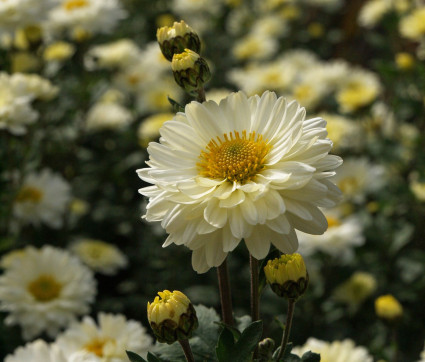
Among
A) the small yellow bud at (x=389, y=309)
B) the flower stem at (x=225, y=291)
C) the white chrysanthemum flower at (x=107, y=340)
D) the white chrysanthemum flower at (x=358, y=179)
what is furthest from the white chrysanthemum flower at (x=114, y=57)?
the flower stem at (x=225, y=291)

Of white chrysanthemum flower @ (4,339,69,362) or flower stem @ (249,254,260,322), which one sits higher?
white chrysanthemum flower @ (4,339,69,362)

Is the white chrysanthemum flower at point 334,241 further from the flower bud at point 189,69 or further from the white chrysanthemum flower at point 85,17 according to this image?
the white chrysanthemum flower at point 85,17

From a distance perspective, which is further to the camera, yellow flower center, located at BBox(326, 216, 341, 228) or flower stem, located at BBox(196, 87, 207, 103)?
yellow flower center, located at BBox(326, 216, 341, 228)

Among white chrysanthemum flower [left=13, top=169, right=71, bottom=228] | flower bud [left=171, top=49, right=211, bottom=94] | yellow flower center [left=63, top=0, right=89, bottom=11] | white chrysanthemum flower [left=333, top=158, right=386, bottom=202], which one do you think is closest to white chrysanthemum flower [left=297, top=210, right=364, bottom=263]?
white chrysanthemum flower [left=333, top=158, right=386, bottom=202]

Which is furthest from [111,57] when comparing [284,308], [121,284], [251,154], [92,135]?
[251,154]

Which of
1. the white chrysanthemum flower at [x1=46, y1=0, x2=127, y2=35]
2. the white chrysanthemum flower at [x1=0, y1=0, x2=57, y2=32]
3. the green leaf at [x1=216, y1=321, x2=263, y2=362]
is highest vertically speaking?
the white chrysanthemum flower at [x1=46, y1=0, x2=127, y2=35]

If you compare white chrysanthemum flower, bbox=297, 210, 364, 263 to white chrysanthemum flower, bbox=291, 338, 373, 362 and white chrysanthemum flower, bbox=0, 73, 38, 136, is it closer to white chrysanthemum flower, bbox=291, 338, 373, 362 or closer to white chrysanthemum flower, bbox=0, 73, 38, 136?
white chrysanthemum flower, bbox=291, 338, 373, 362

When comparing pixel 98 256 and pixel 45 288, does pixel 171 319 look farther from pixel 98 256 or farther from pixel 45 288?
pixel 98 256

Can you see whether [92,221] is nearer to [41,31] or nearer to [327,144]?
[41,31]

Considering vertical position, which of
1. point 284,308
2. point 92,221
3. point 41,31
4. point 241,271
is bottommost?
point 284,308
